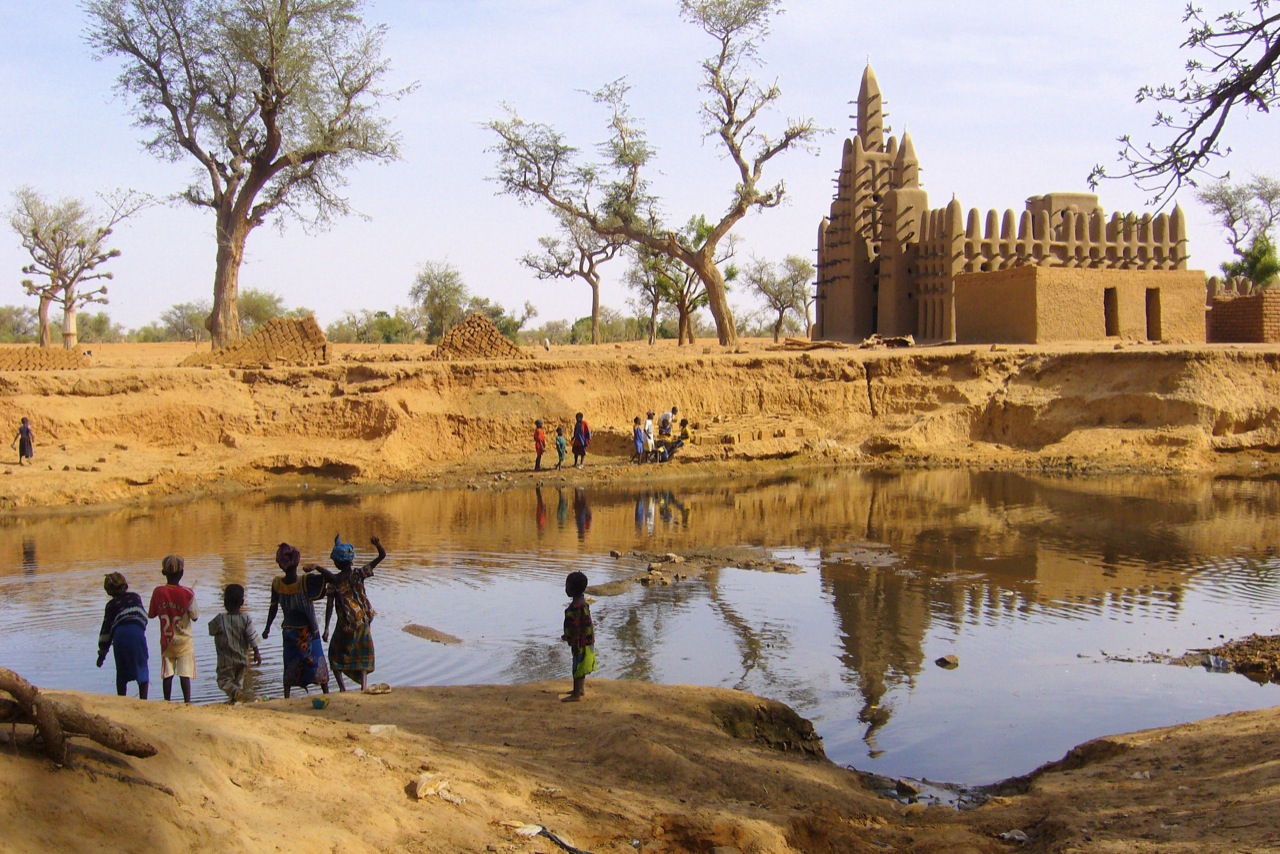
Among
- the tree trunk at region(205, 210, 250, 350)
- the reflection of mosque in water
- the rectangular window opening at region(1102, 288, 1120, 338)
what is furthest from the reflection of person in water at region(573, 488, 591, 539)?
the rectangular window opening at region(1102, 288, 1120, 338)

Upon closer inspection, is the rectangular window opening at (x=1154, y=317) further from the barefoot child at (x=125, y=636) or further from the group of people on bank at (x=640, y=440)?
the barefoot child at (x=125, y=636)

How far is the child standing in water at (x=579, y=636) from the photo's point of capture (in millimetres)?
7453

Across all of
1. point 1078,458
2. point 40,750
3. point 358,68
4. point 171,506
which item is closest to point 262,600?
point 40,750

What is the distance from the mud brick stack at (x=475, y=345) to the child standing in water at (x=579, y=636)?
2003 centimetres

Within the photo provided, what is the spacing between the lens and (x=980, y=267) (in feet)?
98.7

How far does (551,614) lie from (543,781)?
5860 mm

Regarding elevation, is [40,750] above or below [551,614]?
above

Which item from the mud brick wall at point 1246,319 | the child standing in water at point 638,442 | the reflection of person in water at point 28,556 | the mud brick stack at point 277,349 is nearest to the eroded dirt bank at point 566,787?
the reflection of person in water at point 28,556

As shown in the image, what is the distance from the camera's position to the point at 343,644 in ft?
26.4

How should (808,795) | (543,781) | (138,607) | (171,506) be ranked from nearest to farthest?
1. (543,781)
2. (808,795)
3. (138,607)
4. (171,506)

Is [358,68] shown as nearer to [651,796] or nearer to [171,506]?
[171,506]

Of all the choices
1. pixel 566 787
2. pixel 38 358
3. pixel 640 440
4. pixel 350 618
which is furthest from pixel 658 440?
pixel 566 787

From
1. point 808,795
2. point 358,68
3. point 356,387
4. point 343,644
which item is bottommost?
point 808,795

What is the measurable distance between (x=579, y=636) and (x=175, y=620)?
108 inches
